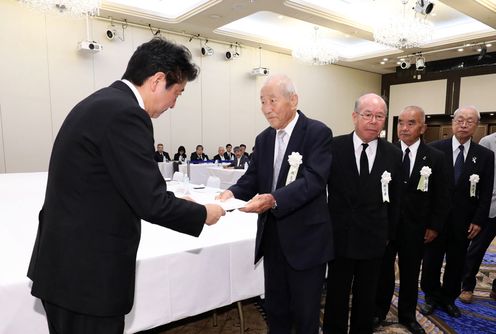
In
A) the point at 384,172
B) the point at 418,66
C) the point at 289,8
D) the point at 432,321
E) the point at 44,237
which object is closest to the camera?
the point at 44,237

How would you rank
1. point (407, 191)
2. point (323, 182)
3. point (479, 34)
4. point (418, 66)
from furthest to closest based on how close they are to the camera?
point (418, 66)
point (479, 34)
point (407, 191)
point (323, 182)

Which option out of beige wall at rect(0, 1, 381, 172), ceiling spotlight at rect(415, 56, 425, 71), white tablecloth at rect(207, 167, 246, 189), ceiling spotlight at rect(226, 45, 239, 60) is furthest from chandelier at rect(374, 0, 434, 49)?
beige wall at rect(0, 1, 381, 172)

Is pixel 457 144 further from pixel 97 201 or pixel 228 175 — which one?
pixel 228 175

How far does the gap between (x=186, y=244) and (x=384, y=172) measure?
1.22 metres

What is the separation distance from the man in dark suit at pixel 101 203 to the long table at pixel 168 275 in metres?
0.38

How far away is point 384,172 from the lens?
2035mm

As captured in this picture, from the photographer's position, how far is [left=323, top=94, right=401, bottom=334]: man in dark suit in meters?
2.00

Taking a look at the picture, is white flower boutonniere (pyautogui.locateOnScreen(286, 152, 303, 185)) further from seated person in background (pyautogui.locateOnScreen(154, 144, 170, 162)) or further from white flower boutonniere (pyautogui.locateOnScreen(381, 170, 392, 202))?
seated person in background (pyautogui.locateOnScreen(154, 144, 170, 162))

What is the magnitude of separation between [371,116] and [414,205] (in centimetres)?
82

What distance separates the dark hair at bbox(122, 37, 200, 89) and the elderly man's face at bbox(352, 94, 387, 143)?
1.20 meters

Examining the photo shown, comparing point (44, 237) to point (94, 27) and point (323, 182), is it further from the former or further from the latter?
point (94, 27)

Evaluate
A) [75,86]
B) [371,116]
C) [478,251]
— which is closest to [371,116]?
[371,116]

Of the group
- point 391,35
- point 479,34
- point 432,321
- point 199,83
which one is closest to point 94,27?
point 199,83

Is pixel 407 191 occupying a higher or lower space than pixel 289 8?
lower
